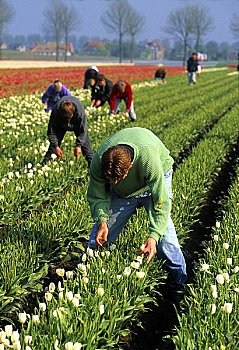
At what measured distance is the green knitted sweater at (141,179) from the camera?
421 centimetres

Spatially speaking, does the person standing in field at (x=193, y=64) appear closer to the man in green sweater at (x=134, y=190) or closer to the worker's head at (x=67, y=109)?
the worker's head at (x=67, y=109)

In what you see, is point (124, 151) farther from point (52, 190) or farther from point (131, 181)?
point (52, 190)

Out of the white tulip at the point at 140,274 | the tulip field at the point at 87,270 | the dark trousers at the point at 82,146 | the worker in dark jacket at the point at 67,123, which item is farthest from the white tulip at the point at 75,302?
the dark trousers at the point at 82,146

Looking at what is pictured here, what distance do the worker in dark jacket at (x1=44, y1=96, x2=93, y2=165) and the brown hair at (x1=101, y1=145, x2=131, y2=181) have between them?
3.42m

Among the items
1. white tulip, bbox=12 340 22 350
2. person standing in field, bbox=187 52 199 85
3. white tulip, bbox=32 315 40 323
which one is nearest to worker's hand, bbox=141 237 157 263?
white tulip, bbox=32 315 40 323

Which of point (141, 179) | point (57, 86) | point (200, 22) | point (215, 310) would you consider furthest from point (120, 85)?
point (200, 22)

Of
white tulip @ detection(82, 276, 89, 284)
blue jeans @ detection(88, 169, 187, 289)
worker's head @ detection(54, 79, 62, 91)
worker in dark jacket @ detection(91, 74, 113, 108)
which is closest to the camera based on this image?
white tulip @ detection(82, 276, 89, 284)

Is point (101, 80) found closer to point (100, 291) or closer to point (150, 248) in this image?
point (150, 248)

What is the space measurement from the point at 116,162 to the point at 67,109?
3526 millimetres

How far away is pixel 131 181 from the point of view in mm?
4516

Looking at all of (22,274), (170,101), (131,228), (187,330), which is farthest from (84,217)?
(170,101)

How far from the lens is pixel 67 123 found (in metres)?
7.76

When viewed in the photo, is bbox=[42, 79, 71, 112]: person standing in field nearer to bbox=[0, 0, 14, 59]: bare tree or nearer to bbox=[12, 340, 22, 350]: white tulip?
bbox=[12, 340, 22, 350]: white tulip

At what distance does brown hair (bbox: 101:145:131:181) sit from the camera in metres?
3.81
